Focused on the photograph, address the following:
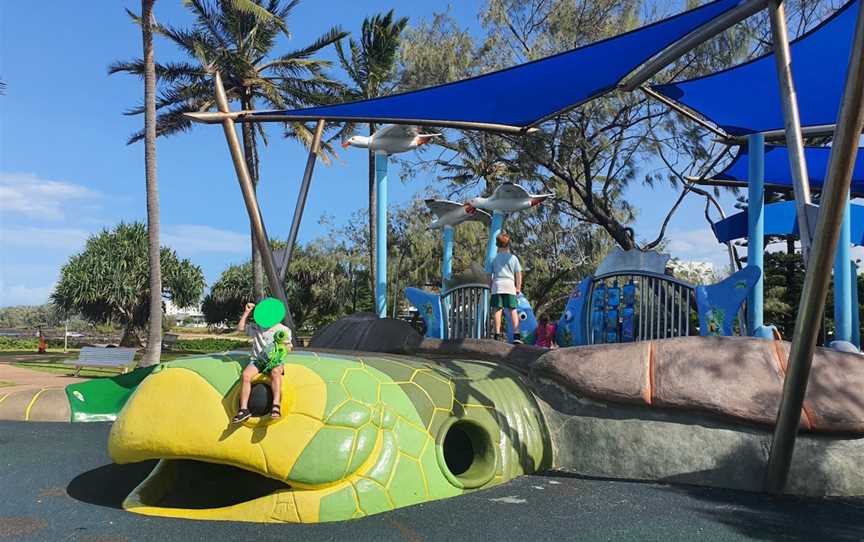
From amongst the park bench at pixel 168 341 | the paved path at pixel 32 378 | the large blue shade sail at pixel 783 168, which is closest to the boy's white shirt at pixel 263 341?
the large blue shade sail at pixel 783 168

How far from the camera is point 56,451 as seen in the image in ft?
21.6

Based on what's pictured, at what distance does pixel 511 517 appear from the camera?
13.9 feet

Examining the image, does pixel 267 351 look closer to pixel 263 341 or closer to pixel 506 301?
pixel 263 341

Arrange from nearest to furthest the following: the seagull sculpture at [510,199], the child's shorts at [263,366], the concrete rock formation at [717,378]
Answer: the child's shorts at [263,366]
the concrete rock formation at [717,378]
the seagull sculpture at [510,199]

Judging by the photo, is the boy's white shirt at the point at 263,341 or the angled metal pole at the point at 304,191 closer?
the boy's white shirt at the point at 263,341

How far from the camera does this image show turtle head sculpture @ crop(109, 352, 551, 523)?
421cm

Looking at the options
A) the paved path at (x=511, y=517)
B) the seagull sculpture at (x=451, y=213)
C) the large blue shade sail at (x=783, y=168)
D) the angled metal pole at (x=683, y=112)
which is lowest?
the paved path at (x=511, y=517)

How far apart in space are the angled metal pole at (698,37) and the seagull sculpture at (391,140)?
3561 millimetres

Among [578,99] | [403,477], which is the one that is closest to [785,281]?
[578,99]

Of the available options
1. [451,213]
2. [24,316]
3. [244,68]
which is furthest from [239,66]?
[24,316]

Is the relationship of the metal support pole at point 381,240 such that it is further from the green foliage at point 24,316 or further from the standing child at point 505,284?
the green foliage at point 24,316

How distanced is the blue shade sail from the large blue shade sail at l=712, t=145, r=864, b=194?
0.46 m

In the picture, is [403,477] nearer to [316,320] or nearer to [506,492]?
[506,492]

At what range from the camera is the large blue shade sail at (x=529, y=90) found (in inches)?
260
